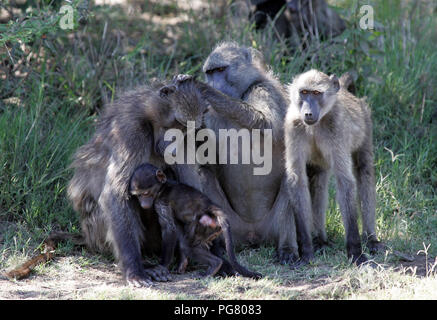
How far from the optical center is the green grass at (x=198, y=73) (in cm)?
376

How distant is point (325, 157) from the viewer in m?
4.12

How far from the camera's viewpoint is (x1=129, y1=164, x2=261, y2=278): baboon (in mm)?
3883

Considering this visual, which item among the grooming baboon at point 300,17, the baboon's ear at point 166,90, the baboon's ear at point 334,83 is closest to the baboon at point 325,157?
the baboon's ear at point 334,83

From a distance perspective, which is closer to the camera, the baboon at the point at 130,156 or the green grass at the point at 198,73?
the green grass at the point at 198,73

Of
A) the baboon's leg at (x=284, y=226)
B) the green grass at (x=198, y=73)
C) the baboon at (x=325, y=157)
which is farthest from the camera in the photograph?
the baboon's leg at (x=284, y=226)

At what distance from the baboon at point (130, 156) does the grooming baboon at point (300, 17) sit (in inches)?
108

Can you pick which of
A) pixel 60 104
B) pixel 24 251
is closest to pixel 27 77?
pixel 60 104

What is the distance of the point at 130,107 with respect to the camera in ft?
13.2

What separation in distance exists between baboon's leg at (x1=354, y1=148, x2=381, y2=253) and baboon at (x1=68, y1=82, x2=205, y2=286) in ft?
3.88

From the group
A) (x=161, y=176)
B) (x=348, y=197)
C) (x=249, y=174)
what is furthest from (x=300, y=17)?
(x=161, y=176)

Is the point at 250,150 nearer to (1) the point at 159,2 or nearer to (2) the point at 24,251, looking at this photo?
(2) the point at 24,251

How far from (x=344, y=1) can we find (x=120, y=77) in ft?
9.54

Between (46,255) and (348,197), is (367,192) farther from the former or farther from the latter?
(46,255)

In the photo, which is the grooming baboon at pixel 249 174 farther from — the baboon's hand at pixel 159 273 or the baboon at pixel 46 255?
the baboon at pixel 46 255
